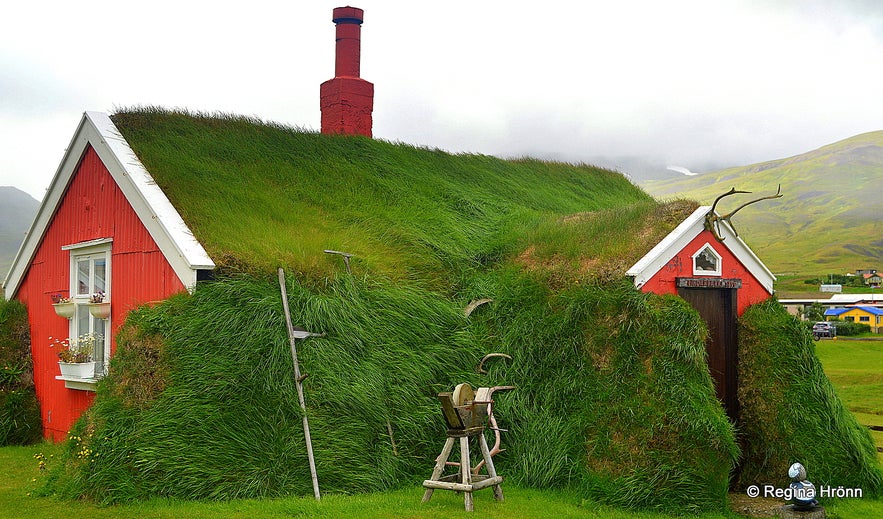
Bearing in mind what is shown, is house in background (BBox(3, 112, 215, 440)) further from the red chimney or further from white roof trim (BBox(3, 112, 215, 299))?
the red chimney

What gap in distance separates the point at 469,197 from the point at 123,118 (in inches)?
260

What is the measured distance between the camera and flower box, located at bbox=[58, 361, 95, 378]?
10406mm

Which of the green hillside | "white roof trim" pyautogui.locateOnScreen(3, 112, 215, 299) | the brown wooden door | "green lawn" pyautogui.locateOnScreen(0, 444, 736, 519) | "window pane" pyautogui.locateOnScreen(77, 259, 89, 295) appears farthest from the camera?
"window pane" pyautogui.locateOnScreen(77, 259, 89, 295)

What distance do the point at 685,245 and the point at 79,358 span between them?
326 inches

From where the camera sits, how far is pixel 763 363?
9.41 metres

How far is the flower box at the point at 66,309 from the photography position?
37.2 ft

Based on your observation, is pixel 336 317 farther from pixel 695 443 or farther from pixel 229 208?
pixel 695 443

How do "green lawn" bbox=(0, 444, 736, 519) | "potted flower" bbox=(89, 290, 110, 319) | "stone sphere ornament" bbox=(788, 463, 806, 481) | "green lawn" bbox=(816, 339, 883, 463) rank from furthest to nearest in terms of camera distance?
→ "green lawn" bbox=(816, 339, 883, 463) < "potted flower" bbox=(89, 290, 110, 319) < "stone sphere ornament" bbox=(788, 463, 806, 481) < "green lawn" bbox=(0, 444, 736, 519)

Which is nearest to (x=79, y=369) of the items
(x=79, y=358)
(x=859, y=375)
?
(x=79, y=358)

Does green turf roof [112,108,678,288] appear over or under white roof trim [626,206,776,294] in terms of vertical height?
over

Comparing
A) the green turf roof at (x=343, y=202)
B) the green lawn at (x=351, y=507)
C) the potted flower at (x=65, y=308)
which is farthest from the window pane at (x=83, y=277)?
the green lawn at (x=351, y=507)

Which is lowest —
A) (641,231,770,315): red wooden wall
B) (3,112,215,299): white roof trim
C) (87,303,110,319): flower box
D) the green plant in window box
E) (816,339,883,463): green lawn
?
(816,339,883,463): green lawn

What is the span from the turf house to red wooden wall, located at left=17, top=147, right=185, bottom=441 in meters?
0.05

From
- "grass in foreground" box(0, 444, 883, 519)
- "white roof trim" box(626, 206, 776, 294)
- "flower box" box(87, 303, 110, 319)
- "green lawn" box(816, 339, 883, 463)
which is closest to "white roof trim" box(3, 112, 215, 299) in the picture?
"flower box" box(87, 303, 110, 319)
